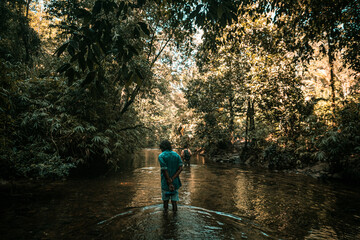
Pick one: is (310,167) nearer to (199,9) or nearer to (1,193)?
(199,9)

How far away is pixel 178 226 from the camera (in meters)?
4.28

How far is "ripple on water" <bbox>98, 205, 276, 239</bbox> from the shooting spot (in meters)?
3.91

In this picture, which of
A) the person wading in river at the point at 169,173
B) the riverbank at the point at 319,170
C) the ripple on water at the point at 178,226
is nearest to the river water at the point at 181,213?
the ripple on water at the point at 178,226

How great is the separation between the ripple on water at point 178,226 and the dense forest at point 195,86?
8.38ft

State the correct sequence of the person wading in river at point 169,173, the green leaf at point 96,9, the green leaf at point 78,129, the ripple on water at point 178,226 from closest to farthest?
the green leaf at point 96,9 < the ripple on water at point 178,226 < the person wading in river at point 169,173 < the green leaf at point 78,129

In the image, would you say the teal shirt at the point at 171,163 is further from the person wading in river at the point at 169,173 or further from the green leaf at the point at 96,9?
the green leaf at the point at 96,9

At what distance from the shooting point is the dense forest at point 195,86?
5602 mm

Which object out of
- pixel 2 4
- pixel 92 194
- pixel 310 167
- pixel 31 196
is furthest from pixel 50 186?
pixel 310 167

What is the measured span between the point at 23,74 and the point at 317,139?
1531 cm

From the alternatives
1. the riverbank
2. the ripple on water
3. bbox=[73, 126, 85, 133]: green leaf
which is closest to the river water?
the ripple on water

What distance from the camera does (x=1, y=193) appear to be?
674 centimetres

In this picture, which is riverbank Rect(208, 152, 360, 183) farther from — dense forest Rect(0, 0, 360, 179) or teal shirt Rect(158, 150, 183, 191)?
teal shirt Rect(158, 150, 183, 191)

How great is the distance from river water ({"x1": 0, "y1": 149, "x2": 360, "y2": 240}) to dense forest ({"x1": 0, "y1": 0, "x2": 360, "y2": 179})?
1539mm

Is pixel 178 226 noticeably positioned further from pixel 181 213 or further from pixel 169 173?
pixel 169 173
